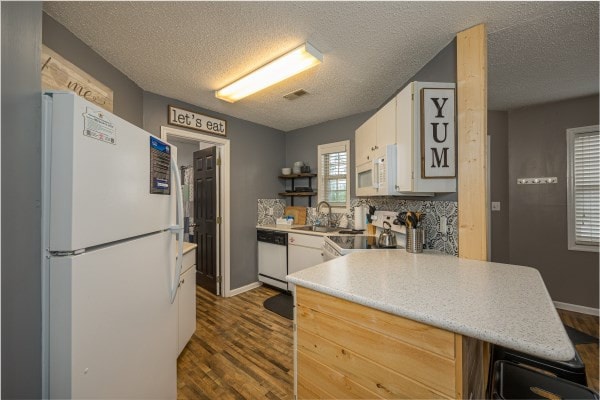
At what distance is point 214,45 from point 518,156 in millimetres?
3827

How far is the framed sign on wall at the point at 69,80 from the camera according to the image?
1.47 m

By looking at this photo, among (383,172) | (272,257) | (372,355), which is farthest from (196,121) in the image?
(372,355)

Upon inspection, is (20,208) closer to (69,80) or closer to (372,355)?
(372,355)

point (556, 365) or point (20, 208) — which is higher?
point (20, 208)

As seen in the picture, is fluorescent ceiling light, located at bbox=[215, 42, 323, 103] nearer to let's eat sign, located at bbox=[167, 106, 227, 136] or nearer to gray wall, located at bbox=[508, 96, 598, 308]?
let's eat sign, located at bbox=[167, 106, 227, 136]

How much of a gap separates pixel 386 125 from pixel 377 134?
6.6 inches

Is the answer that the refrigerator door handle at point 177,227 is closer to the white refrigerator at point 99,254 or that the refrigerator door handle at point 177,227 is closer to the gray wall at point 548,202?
the white refrigerator at point 99,254

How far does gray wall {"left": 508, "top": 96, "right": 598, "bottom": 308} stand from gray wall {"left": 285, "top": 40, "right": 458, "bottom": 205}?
6.48 feet

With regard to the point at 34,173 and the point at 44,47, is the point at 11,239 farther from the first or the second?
the point at 44,47

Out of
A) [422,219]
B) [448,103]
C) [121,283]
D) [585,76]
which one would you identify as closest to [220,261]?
[121,283]

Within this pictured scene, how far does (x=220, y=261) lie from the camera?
3.30m

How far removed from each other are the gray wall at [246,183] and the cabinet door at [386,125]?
6.81 feet

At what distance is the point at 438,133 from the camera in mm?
1679

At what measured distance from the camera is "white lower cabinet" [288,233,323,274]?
2.95 metres
